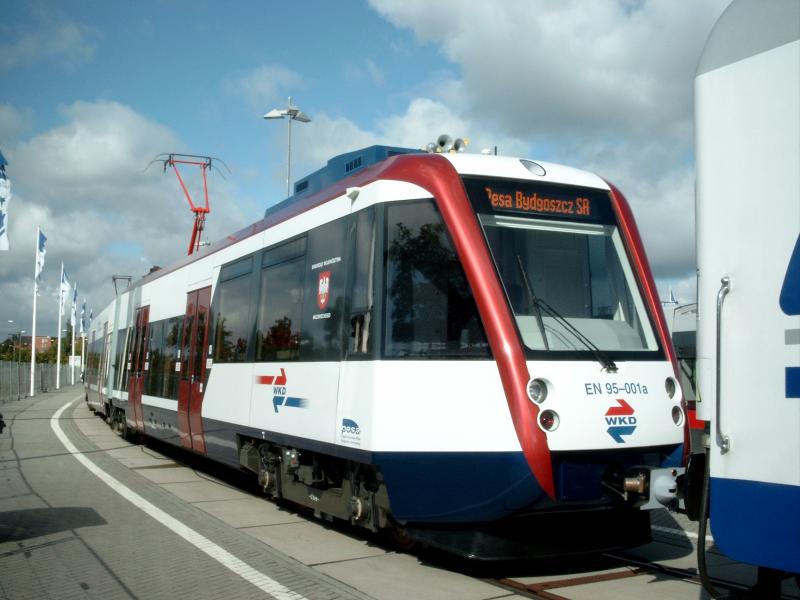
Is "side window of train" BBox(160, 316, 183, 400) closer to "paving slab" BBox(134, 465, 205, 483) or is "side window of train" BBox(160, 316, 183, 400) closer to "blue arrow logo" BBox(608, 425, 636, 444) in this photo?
"paving slab" BBox(134, 465, 205, 483)

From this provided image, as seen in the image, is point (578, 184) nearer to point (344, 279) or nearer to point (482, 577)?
point (344, 279)

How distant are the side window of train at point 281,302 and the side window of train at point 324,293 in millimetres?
201

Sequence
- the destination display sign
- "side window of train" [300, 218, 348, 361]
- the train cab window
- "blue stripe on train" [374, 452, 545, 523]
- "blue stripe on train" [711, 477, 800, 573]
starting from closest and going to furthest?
"blue stripe on train" [711, 477, 800, 573] → "blue stripe on train" [374, 452, 545, 523] → the train cab window → the destination display sign → "side window of train" [300, 218, 348, 361]

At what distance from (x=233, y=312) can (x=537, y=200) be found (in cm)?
497

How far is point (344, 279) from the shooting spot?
7523 millimetres

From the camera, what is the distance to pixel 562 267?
6871 mm

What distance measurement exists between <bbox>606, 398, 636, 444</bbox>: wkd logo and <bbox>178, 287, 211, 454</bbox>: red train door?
21.7ft

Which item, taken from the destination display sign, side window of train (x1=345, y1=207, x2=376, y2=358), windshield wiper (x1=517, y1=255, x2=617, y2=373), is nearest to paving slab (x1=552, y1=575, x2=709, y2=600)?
windshield wiper (x1=517, y1=255, x2=617, y2=373)

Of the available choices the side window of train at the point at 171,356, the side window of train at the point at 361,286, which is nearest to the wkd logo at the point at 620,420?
the side window of train at the point at 361,286

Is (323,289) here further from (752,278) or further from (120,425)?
(120,425)

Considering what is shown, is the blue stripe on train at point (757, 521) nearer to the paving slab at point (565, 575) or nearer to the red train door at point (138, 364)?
the paving slab at point (565, 575)

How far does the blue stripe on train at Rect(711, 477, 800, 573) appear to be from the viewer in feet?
11.2

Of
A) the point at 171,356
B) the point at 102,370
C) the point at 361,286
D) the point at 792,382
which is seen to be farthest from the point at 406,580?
the point at 102,370

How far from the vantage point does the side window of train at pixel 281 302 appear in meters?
8.58
